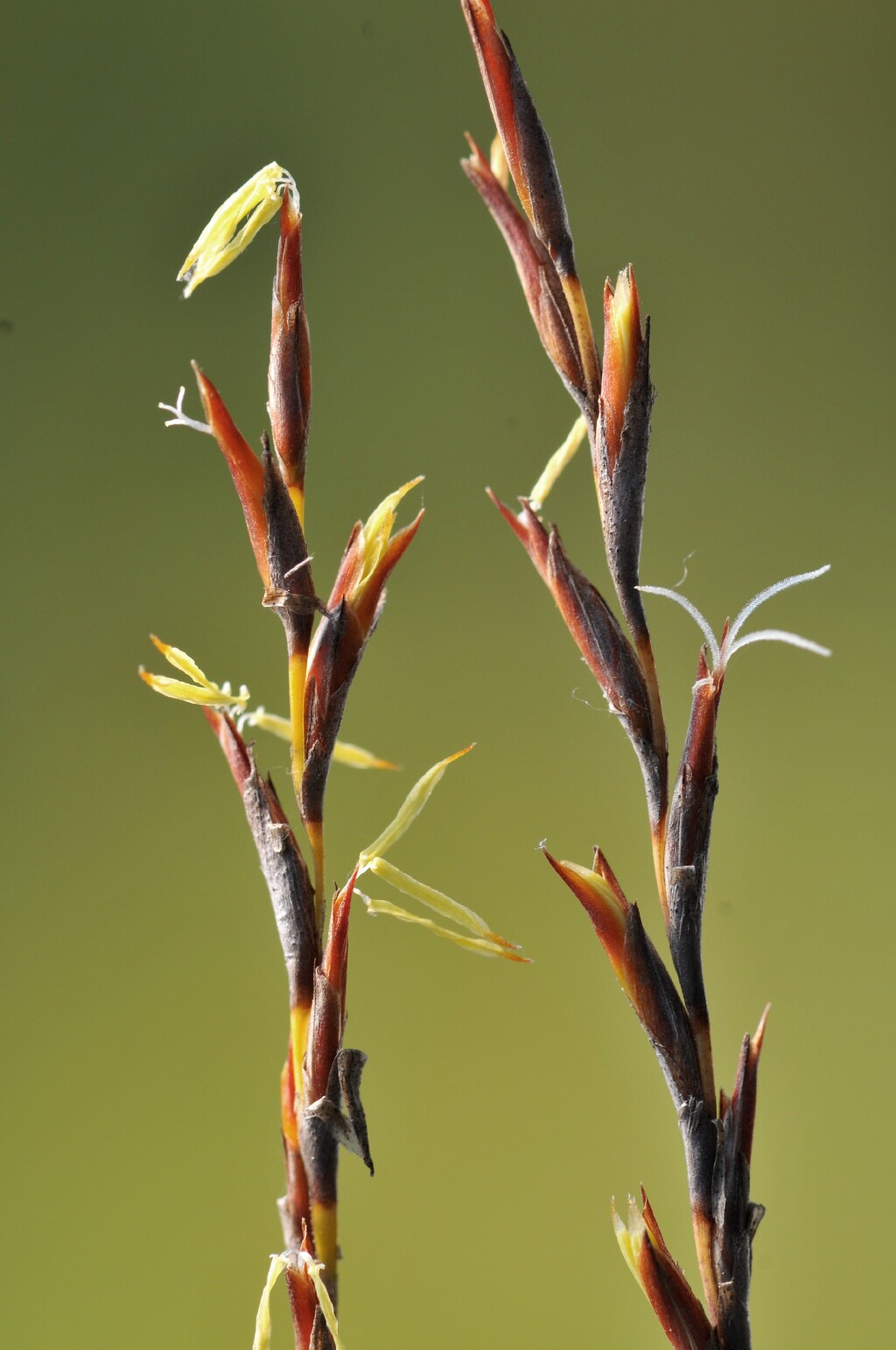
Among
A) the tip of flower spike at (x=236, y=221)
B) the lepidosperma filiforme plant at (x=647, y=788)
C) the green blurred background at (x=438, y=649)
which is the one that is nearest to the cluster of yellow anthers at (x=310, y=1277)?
the lepidosperma filiforme plant at (x=647, y=788)

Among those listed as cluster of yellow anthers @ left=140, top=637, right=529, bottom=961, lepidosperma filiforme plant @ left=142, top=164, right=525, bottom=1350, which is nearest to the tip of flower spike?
lepidosperma filiforme plant @ left=142, top=164, right=525, bottom=1350

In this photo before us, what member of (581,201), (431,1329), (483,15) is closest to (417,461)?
(581,201)

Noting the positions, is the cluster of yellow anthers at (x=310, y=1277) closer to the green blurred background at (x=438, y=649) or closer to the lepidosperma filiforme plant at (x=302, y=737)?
the lepidosperma filiforme plant at (x=302, y=737)

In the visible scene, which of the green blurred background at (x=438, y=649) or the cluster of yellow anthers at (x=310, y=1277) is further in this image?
the green blurred background at (x=438, y=649)

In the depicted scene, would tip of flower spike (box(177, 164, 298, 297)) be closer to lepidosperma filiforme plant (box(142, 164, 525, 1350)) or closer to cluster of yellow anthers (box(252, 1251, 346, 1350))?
lepidosperma filiforme plant (box(142, 164, 525, 1350))

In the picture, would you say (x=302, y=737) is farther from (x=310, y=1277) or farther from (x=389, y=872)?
(x=310, y=1277)

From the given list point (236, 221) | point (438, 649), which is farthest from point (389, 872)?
point (438, 649)
